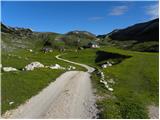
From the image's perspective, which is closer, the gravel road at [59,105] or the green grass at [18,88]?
the gravel road at [59,105]

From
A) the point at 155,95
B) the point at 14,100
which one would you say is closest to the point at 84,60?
the point at 155,95

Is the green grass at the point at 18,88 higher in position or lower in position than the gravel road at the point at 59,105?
higher

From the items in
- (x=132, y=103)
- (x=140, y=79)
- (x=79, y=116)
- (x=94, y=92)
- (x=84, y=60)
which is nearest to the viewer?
(x=79, y=116)

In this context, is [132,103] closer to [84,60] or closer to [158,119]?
[158,119]

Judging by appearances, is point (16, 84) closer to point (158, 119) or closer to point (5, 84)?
point (5, 84)

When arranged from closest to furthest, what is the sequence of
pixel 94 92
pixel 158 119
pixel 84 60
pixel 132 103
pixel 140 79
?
1. pixel 158 119
2. pixel 132 103
3. pixel 94 92
4. pixel 140 79
5. pixel 84 60

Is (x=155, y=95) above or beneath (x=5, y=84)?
beneath

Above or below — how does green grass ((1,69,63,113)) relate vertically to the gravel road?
above

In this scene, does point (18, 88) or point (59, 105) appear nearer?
point (59, 105)

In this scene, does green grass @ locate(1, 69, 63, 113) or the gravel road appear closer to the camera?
the gravel road

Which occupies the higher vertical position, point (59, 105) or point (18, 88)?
point (18, 88)

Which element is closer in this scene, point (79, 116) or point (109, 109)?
point (79, 116)
